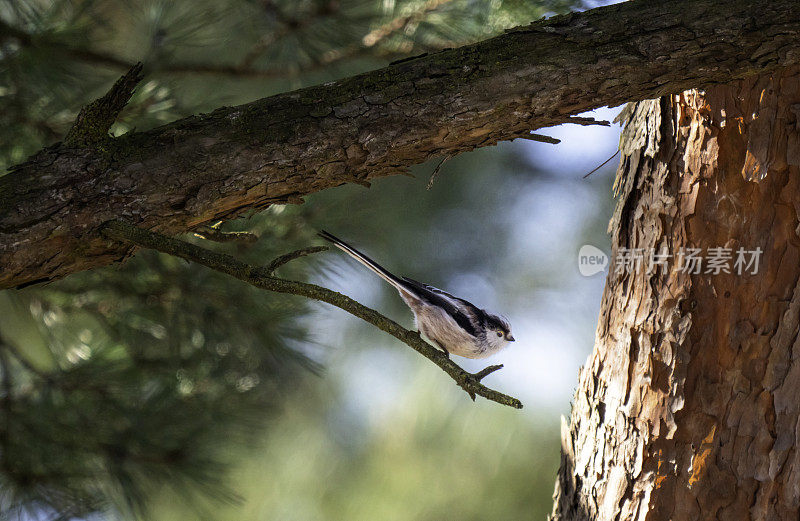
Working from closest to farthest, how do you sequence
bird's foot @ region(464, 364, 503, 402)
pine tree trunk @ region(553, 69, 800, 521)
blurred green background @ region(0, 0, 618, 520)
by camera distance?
bird's foot @ region(464, 364, 503, 402)
pine tree trunk @ region(553, 69, 800, 521)
blurred green background @ region(0, 0, 618, 520)

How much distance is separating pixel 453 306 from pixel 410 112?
0.92ft

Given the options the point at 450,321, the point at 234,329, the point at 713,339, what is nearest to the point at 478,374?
the point at 450,321

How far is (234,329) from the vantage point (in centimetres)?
196

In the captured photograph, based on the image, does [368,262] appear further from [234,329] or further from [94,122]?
[234,329]

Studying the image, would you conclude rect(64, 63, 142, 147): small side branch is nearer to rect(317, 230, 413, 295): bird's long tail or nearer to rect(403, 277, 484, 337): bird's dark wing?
rect(317, 230, 413, 295): bird's long tail

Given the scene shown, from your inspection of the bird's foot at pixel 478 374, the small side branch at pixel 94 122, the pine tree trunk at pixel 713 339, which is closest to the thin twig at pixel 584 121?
the pine tree trunk at pixel 713 339

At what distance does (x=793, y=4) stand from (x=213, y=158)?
2.72 feet

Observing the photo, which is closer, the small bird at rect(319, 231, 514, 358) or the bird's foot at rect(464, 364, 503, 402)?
the bird's foot at rect(464, 364, 503, 402)

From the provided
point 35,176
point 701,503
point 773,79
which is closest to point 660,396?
point 701,503

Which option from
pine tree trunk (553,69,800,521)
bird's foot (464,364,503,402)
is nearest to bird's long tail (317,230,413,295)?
bird's foot (464,364,503,402)

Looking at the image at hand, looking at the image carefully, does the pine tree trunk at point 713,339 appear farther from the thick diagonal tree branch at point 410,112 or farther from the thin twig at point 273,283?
the thin twig at point 273,283

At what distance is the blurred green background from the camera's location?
160cm

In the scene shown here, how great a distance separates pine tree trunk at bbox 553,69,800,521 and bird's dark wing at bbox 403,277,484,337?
13.2 inches

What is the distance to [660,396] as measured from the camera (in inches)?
42.3
